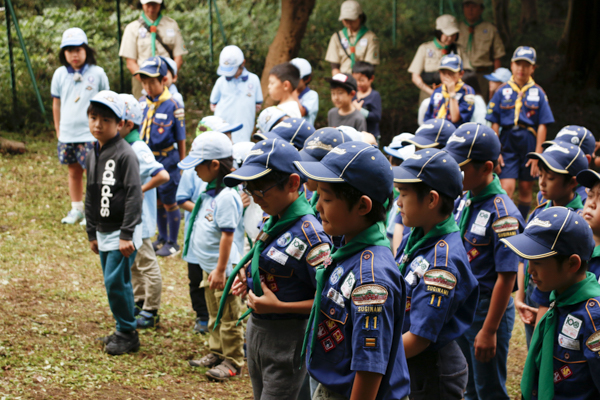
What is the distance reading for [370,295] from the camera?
227 cm

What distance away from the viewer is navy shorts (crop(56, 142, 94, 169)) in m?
7.73

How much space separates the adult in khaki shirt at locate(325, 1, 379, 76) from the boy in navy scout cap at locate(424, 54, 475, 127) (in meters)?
2.17

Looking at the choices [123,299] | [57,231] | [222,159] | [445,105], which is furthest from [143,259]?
[445,105]

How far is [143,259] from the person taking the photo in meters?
5.39

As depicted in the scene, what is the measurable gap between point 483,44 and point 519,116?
282 cm

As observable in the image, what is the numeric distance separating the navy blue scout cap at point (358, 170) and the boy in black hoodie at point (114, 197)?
96.9 inches

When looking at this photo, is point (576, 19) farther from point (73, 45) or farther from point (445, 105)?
point (73, 45)

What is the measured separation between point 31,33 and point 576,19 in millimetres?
11033

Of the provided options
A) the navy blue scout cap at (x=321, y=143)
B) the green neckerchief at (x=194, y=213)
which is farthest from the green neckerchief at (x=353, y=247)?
the green neckerchief at (x=194, y=213)

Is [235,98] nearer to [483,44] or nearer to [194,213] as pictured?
[194,213]

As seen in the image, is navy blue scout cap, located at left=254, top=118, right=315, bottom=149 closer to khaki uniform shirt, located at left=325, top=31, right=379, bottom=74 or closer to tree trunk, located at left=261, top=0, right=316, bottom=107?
khaki uniform shirt, located at left=325, top=31, right=379, bottom=74

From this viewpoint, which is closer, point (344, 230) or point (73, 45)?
point (344, 230)

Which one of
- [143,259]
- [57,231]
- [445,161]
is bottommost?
[57,231]

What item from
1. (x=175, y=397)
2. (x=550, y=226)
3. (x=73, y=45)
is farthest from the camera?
(x=73, y=45)
